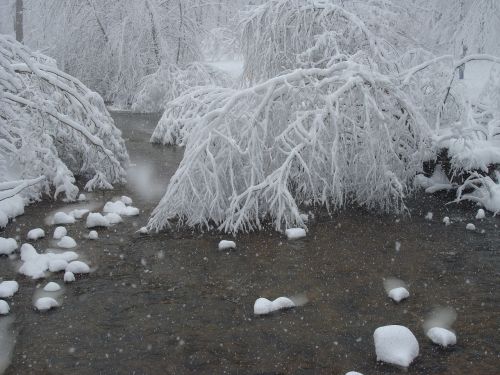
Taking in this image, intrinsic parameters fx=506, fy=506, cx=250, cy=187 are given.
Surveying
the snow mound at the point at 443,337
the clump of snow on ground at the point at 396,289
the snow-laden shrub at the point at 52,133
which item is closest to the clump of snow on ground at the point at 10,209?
the snow-laden shrub at the point at 52,133

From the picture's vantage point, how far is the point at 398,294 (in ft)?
16.3

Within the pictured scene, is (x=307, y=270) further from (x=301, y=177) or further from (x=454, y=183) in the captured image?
(x=454, y=183)

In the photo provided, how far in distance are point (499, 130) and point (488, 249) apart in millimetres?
3284

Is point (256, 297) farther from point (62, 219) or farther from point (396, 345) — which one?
point (62, 219)

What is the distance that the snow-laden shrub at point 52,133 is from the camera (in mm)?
7504

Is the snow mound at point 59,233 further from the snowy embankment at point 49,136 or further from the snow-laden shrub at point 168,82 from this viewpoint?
the snow-laden shrub at point 168,82

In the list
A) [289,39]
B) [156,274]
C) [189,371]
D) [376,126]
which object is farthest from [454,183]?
[189,371]

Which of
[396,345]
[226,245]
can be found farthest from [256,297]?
[396,345]

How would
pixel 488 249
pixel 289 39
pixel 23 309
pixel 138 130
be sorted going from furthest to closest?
pixel 138 130 < pixel 289 39 < pixel 488 249 < pixel 23 309

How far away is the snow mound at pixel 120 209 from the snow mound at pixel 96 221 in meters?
0.54

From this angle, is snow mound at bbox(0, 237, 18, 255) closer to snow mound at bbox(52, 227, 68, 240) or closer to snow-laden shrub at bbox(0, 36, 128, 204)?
snow mound at bbox(52, 227, 68, 240)

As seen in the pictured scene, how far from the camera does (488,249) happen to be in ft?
20.4

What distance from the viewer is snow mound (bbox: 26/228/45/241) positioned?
6.38 metres

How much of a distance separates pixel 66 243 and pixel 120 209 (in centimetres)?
145
